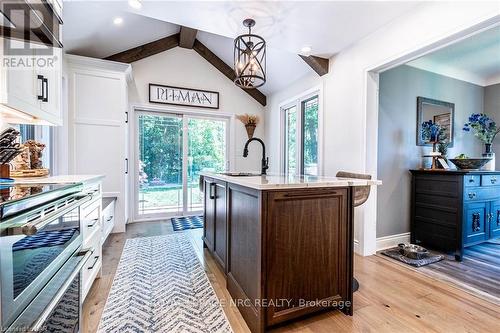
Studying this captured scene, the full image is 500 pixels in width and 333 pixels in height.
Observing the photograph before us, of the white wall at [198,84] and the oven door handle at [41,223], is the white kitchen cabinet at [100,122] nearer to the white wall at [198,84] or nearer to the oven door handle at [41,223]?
the white wall at [198,84]

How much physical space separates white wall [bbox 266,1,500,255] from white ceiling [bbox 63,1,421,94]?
16 cm

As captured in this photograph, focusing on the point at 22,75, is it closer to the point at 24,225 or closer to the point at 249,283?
the point at 24,225

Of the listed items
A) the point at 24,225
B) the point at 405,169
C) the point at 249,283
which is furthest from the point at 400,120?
the point at 24,225

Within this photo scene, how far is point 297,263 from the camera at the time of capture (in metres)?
1.55

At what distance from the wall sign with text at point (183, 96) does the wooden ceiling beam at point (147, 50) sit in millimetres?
497

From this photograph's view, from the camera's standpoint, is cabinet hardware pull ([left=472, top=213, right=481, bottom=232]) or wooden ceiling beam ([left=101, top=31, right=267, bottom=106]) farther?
wooden ceiling beam ([left=101, top=31, right=267, bottom=106])

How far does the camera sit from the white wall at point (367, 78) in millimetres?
2016

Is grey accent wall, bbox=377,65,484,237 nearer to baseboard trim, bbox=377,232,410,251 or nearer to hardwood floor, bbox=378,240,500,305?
baseboard trim, bbox=377,232,410,251

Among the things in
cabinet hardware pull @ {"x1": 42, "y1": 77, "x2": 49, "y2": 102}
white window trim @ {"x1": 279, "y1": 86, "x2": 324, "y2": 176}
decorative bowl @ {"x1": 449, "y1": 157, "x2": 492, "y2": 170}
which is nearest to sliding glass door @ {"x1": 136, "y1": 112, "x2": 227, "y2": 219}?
white window trim @ {"x1": 279, "y1": 86, "x2": 324, "y2": 176}

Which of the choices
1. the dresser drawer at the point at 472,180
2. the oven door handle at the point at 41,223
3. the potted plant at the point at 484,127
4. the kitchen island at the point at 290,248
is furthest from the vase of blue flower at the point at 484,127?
the oven door handle at the point at 41,223

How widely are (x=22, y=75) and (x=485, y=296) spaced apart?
3.66 m

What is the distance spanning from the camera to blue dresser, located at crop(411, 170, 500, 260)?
271cm

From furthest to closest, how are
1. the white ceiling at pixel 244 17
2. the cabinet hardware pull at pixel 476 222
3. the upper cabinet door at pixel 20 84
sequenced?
1. the cabinet hardware pull at pixel 476 222
2. the white ceiling at pixel 244 17
3. the upper cabinet door at pixel 20 84

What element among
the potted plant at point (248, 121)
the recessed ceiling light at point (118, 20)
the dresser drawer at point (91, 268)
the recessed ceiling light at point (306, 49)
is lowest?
the dresser drawer at point (91, 268)
